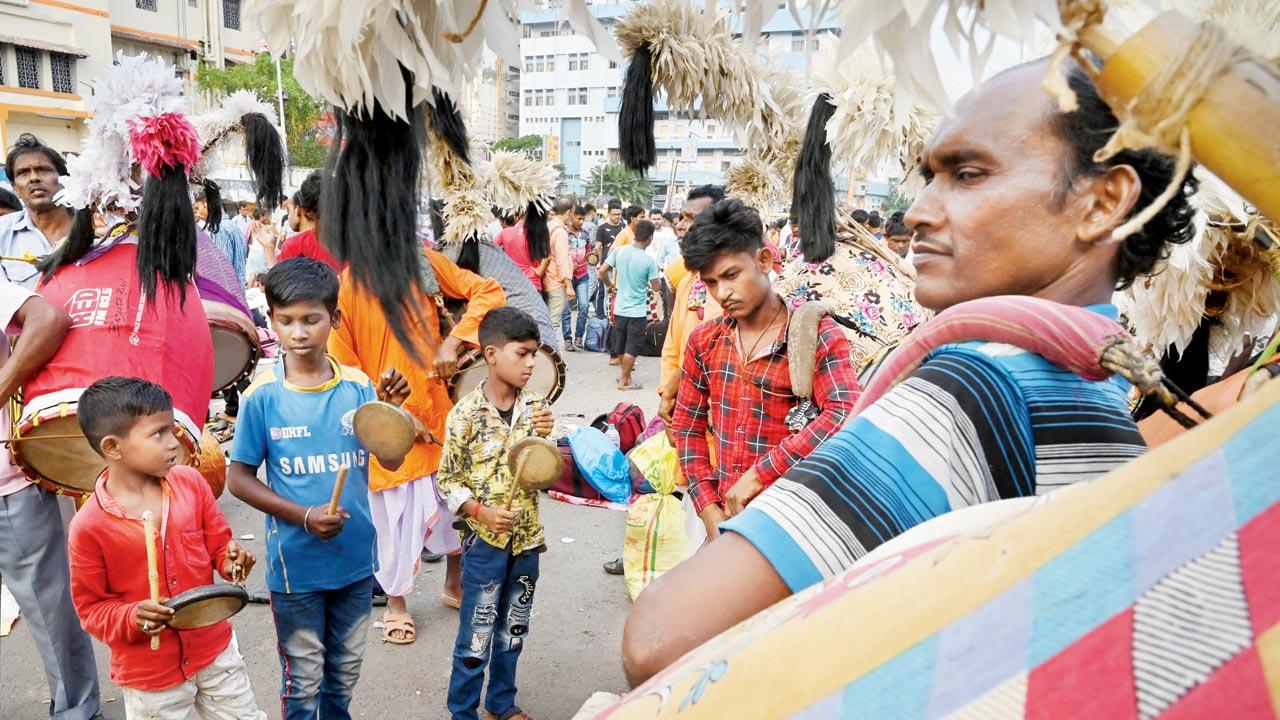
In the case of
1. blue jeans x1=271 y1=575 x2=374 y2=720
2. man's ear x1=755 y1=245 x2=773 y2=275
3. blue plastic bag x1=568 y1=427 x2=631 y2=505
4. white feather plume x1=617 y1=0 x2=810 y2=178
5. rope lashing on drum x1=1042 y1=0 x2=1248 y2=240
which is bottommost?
blue plastic bag x1=568 y1=427 x2=631 y2=505

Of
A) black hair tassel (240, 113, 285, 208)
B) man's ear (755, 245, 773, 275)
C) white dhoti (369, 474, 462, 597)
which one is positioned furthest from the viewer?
white dhoti (369, 474, 462, 597)

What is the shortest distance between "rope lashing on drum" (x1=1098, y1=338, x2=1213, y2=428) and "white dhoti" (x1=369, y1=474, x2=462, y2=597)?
3.39 m

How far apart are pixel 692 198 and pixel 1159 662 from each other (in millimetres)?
5559

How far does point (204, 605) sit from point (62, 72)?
34.2 metres

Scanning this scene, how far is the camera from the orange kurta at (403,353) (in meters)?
3.75

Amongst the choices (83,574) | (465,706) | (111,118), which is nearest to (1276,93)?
(83,574)

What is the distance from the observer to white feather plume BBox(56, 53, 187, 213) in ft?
9.38

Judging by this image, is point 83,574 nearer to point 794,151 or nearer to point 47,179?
point 47,179

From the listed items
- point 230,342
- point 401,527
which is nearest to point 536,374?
point 401,527

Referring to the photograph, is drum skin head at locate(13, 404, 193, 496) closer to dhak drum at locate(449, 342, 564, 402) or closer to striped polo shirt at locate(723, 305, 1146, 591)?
dhak drum at locate(449, 342, 564, 402)

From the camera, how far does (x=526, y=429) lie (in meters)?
3.20

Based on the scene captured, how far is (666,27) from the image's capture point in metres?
3.15

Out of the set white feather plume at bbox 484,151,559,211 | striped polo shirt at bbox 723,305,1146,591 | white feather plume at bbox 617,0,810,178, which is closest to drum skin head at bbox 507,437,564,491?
white feather plume at bbox 617,0,810,178

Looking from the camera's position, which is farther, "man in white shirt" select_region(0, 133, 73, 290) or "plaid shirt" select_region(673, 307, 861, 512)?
"man in white shirt" select_region(0, 133, 73, 290)
